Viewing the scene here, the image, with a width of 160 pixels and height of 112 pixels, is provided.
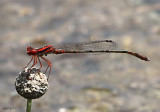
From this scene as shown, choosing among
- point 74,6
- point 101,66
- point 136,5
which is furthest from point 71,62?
point 136,5

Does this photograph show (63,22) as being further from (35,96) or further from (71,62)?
(35,96)

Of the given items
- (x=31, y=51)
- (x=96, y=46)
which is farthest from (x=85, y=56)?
(x=31, y=51)

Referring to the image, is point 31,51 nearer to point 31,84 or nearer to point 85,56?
point 31,84

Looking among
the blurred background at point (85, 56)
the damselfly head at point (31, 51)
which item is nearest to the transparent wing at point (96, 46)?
the damselfly head at point (31, 51)

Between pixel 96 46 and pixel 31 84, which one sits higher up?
pixel 96 46

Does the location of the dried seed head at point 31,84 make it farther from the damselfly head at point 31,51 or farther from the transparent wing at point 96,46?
the transparent wing at point 96,46
